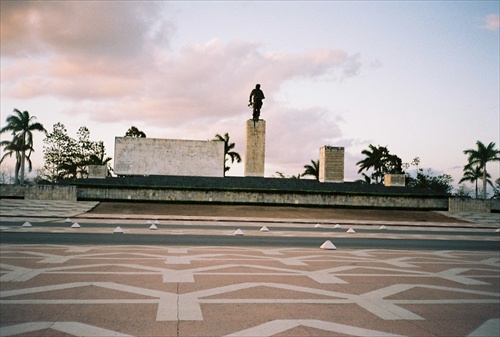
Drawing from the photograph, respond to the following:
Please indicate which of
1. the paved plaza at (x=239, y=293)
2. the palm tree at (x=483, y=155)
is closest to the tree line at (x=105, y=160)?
Result: the palm tree at (x=483, y=155)

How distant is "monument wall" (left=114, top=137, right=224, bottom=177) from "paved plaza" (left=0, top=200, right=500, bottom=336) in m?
30.3

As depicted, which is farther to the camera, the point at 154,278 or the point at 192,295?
the point at 154,278

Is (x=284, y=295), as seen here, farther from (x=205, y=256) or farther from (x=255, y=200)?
(x=255, y=200)

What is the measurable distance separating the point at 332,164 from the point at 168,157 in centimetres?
1522

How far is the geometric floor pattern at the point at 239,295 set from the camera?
4590 mm

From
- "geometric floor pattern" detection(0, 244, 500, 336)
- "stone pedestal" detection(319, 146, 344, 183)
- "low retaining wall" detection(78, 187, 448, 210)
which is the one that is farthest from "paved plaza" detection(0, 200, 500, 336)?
"stone pedestal" detection(319, 146, 344, 183)

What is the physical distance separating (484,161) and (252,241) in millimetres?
57192

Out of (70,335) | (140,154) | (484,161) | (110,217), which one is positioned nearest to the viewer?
(70,335)

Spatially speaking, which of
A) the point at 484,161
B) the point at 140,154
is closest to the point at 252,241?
the point at 140,154

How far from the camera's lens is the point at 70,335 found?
4.17 metres

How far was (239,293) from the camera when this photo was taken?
6.16 meters

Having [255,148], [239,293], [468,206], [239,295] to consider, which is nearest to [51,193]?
[255,148]

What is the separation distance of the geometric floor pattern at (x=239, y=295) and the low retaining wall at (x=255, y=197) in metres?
24.6

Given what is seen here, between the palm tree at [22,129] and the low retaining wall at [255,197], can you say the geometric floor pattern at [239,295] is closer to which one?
the low retaining wall at [255,197]
